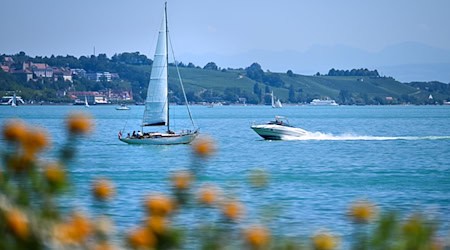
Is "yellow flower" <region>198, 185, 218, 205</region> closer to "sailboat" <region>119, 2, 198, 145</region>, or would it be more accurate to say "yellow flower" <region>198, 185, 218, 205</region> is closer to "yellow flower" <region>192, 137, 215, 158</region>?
"yellow flower" <region>192, 137, 215, 158</region>

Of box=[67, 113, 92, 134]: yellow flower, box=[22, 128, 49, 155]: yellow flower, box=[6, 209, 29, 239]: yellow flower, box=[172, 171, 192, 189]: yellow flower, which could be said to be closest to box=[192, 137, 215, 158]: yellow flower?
box=[172, 171, 192, 189]: yellow flower

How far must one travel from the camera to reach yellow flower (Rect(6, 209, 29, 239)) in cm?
410

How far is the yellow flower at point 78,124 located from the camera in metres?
4.30

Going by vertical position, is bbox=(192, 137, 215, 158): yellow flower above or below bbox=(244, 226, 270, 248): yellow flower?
above

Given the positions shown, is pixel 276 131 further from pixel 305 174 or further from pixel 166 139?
pixel 305 174

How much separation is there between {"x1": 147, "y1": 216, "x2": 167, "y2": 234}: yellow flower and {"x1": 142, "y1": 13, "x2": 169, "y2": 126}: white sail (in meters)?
52.7

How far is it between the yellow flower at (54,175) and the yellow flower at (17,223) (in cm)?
32

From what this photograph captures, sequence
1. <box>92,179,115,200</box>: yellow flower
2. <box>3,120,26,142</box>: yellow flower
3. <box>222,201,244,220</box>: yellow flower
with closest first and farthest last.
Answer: <box>3,120,26,142</box>: yellow flower, <box>92,179,115,200</box>: yellow flower, <box>222,201,244,220</box>: yellow flower

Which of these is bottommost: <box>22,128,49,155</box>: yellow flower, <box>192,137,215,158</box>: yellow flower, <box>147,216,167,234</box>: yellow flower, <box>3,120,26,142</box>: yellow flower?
<box>147,216,167,234</box>: yellow flower

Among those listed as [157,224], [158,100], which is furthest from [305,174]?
[157,224]

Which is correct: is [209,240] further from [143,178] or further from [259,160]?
[259,160]

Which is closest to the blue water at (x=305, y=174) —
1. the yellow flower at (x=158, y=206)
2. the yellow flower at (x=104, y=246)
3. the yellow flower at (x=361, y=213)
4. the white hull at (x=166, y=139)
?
the white hull at (x=166, y=139)

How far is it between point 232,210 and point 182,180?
Result: 0.93 ft

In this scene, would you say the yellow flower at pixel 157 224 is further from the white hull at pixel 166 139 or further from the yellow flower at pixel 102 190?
the white hull at pixel 166 139
